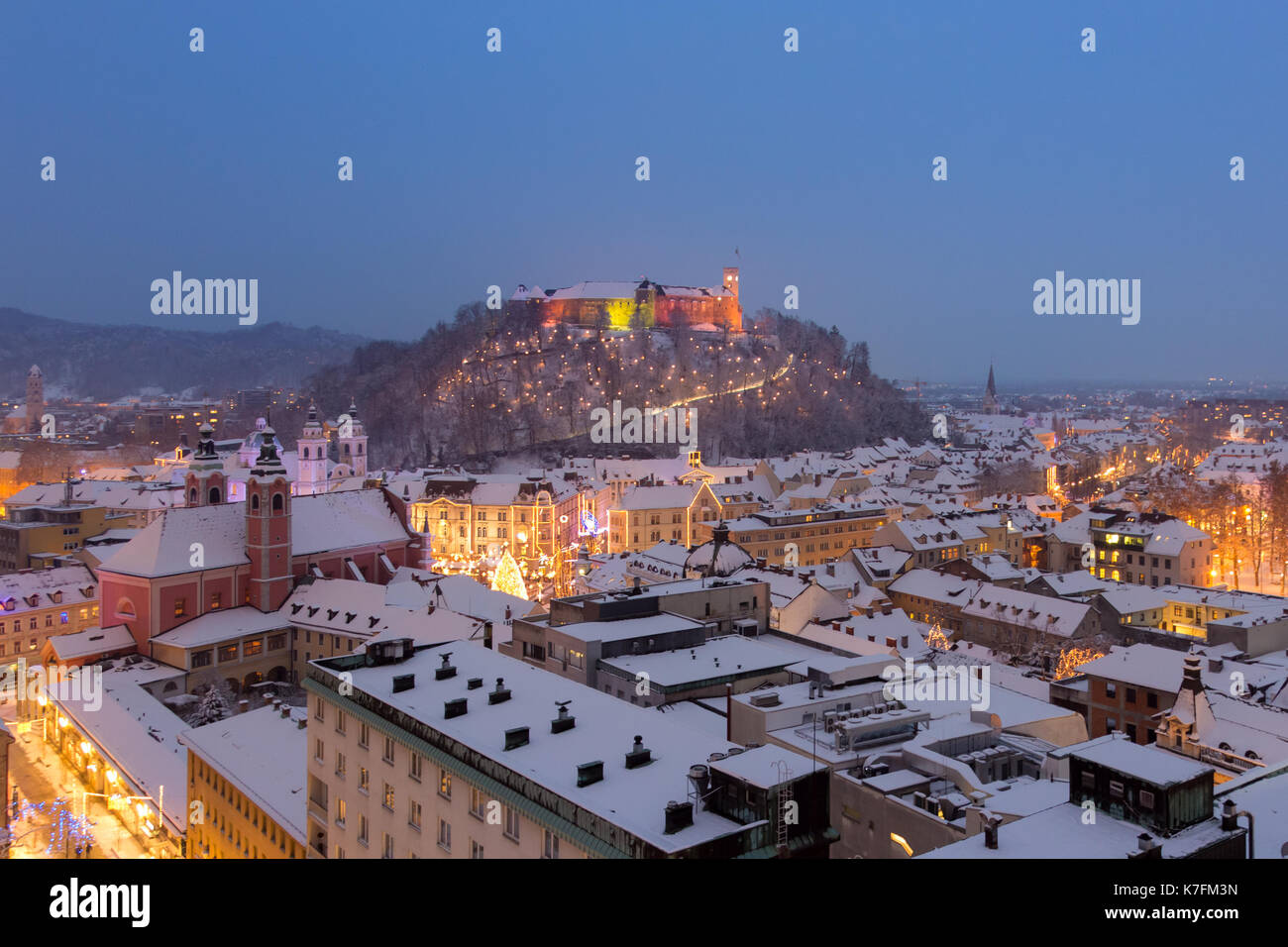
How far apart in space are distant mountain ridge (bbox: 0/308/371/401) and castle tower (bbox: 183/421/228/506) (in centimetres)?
9014

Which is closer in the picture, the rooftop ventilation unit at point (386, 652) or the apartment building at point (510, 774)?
the apartment building at point (510, 774)

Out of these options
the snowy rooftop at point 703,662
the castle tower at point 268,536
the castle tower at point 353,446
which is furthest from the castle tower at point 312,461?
the snowy rooftop at point 703,662

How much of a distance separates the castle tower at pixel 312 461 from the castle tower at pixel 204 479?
10.2m

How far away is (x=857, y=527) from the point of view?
57.3 metres

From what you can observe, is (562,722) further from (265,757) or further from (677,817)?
(265,757)

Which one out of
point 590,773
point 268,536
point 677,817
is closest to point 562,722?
point 590,773

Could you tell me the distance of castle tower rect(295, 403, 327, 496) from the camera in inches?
2238

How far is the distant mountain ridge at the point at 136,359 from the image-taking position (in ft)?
456

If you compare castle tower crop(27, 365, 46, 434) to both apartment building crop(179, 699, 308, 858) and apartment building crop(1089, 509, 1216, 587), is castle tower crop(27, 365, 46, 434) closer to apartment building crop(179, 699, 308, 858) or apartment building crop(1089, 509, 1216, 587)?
apartment building crop(179, 699, 308, 858)

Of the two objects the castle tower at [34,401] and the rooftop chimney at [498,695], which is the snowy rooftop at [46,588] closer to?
the rooftop chimney at [498,695]

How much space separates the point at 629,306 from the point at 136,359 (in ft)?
299

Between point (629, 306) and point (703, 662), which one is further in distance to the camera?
point (629, 306)

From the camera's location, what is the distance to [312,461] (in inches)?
2263
